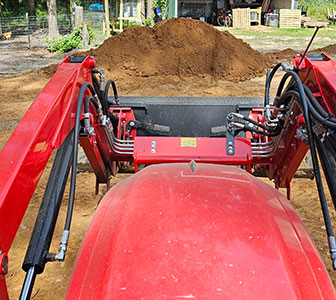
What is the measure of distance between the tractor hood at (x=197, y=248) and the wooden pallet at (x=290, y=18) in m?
24.6

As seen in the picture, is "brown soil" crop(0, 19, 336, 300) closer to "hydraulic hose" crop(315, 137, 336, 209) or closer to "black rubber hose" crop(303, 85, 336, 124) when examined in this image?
"black rubber hose" crop(303, 85, 336, 124)

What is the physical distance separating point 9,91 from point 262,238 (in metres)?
10.0

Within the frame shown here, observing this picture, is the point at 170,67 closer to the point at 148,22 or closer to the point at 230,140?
the point at 230,140

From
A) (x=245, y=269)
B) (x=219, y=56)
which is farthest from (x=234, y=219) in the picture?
(x=219, y=56)

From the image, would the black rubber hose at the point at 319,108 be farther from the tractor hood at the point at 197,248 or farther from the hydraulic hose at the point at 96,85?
the hydraulic hose at the point at 96,85

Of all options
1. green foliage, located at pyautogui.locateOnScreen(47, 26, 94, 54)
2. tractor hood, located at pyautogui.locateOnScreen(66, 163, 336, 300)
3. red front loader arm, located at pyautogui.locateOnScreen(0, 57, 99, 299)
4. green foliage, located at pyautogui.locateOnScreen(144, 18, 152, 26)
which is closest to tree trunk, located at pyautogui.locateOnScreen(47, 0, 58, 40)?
green foliage, located at pyautogui.locateOnScreen(47, 26, 94, 54)

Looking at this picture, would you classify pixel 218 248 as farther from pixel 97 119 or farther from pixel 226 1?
pixel 226 1

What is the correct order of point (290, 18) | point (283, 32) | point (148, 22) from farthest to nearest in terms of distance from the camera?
point (290, 18) → point (148, 22) → point (283, 32)

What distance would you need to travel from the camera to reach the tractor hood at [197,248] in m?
1.22

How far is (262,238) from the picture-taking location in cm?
139

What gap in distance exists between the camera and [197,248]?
1.33 metres

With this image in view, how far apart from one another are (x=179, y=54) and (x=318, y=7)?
21959mm

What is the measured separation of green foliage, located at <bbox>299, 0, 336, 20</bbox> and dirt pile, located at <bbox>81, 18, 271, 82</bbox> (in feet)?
55.9

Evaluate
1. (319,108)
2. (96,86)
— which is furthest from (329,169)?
(96,86)
